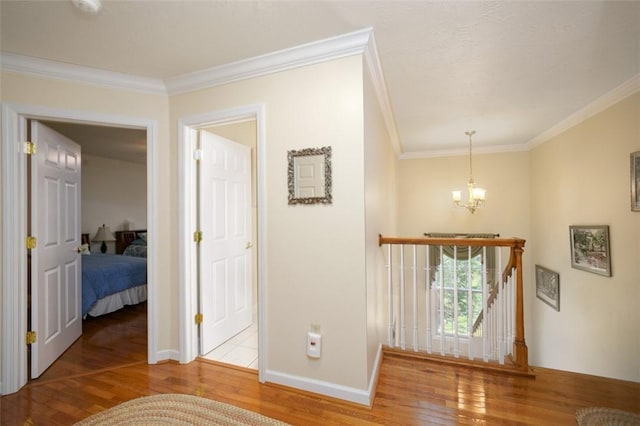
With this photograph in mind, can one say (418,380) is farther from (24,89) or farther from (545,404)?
(24,89)

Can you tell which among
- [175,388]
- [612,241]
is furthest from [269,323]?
[612,241]

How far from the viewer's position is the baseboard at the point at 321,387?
177 cm

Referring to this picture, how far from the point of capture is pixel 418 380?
2039 mm

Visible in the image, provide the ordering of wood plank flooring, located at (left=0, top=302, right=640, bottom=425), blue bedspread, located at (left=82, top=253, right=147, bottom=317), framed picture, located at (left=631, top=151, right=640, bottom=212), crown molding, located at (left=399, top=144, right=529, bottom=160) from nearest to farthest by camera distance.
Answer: wood plank flooring, located at (left=0, top=302, right=640, bottom=425)
framed picture, located at (left=631, top=151, right=640, bottom=212)
blue bedspread, located at (left=82, top=253, right=147, bottom=317)
crown molding, located at (left=399, top=144, right=529, bottom=160)

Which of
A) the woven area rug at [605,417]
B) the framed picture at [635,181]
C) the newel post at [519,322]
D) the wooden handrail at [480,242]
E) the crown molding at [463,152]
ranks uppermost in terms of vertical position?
the crown molding at [463,152]

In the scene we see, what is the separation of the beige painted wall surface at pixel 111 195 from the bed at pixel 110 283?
158 cm

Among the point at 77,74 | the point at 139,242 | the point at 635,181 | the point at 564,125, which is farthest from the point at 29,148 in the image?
the point at 564,125

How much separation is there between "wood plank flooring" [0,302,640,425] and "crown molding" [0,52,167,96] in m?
2.31

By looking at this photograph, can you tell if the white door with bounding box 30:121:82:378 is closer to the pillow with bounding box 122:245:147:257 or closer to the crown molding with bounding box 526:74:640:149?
the pillow with bounding box 122:245:147:257

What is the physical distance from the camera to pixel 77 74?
211 cm

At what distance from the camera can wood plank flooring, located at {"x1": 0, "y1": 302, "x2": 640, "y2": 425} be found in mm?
1676

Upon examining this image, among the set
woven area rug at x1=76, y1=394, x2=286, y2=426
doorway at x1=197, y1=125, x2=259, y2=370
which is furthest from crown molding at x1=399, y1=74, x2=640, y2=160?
woven area rug at x1=76, y1=394, x2=286, y2=426

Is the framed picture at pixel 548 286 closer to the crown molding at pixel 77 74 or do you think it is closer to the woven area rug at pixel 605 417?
the woven area rug at pixel 605 417

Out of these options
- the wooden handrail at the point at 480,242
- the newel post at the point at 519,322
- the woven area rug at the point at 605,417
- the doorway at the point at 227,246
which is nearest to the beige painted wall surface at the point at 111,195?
the doorway at the point at 227,246
